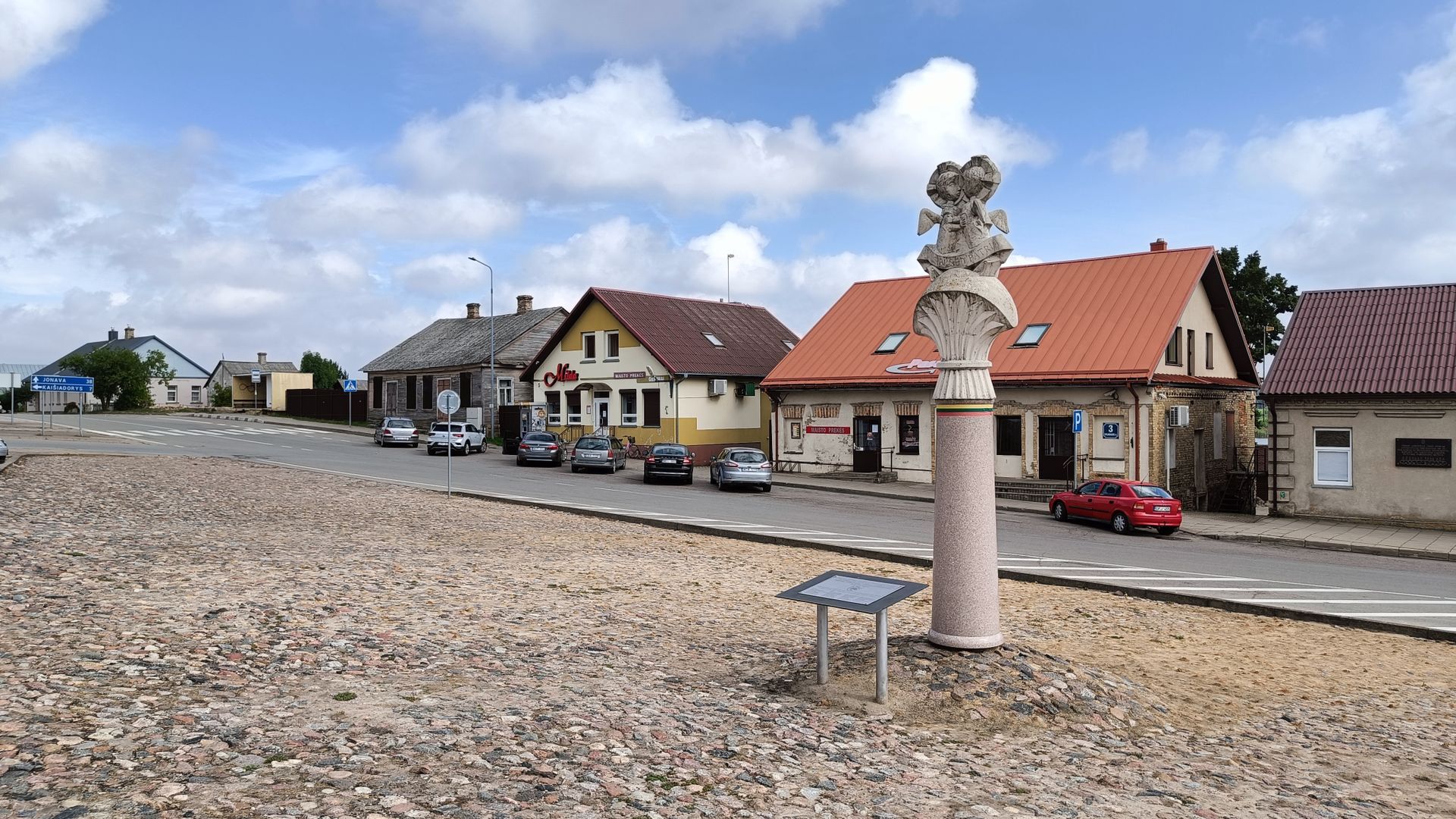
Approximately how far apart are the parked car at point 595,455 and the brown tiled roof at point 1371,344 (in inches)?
828

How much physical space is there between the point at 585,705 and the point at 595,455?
2802 cm

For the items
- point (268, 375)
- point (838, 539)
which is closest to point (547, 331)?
point (268, 375)

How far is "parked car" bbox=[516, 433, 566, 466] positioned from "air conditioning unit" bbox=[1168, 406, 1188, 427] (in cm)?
2140

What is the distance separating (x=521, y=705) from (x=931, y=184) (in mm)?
5982

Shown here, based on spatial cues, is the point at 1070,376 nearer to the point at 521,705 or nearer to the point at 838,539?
the point at 838,539

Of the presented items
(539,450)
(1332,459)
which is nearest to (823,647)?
(1332,459)

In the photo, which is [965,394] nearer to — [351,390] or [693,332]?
[693,332]

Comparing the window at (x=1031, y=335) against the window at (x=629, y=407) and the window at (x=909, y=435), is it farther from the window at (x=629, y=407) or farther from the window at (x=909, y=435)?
the window at (x=629, y=407)

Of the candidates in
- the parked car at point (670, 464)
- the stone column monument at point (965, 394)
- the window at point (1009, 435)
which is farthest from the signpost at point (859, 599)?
the parked car at point (670, 464)

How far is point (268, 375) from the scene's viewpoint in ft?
244

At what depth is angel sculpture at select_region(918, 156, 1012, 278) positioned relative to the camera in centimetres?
888

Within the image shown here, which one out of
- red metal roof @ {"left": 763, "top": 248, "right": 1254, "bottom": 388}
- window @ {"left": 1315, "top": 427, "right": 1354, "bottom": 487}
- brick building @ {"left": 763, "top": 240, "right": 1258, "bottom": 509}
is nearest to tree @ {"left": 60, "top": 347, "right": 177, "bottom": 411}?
red metal roof @ {"left": 763, "top": 248, "right": 1254, "bottom": 388}

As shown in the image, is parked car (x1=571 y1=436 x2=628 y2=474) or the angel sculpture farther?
parked car (x1=571 y1=436 x2=628 y2=474)

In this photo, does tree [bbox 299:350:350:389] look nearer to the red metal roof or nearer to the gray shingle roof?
the gray shingle roof
